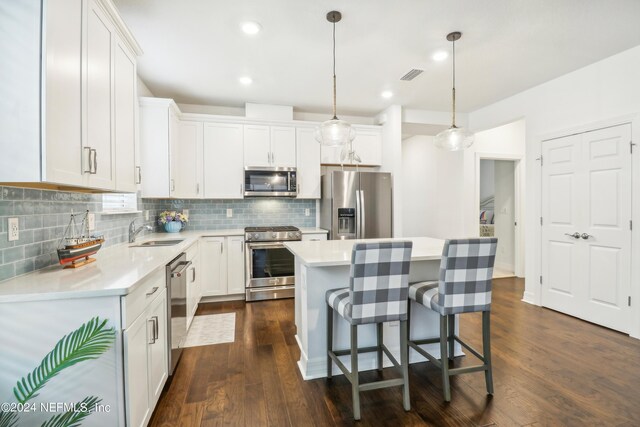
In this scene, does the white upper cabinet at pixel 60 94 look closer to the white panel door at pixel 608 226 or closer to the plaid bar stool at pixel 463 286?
the plaid bar stool at pixel 463 286

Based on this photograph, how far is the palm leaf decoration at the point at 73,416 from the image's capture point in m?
1.07

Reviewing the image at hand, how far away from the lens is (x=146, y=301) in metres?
1.65

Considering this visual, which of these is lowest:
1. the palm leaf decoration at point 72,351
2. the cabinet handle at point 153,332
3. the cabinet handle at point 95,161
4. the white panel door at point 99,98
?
the cabinet handle at point 153,332

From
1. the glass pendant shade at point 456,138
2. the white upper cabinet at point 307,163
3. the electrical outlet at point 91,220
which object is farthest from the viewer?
the white upper cabinet at point 307,163

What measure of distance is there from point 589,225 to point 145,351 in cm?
421

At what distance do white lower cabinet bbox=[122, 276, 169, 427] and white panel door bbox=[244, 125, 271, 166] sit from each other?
257 cm

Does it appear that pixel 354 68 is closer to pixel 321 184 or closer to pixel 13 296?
pixel 321 184

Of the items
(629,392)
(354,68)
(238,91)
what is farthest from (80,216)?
(629,392)

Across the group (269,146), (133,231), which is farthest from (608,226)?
(133,231)

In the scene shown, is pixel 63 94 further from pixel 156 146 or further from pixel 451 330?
pixel 451 330

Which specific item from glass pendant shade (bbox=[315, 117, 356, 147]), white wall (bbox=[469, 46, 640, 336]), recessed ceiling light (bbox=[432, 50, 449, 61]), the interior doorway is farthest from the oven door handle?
the interior doorway

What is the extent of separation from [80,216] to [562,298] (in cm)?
484

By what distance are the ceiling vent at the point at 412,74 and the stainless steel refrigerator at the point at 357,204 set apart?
129 cm

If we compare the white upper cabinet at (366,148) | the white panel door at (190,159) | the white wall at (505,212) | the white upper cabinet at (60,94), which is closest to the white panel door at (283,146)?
the white upper cabinet at (366,148)
